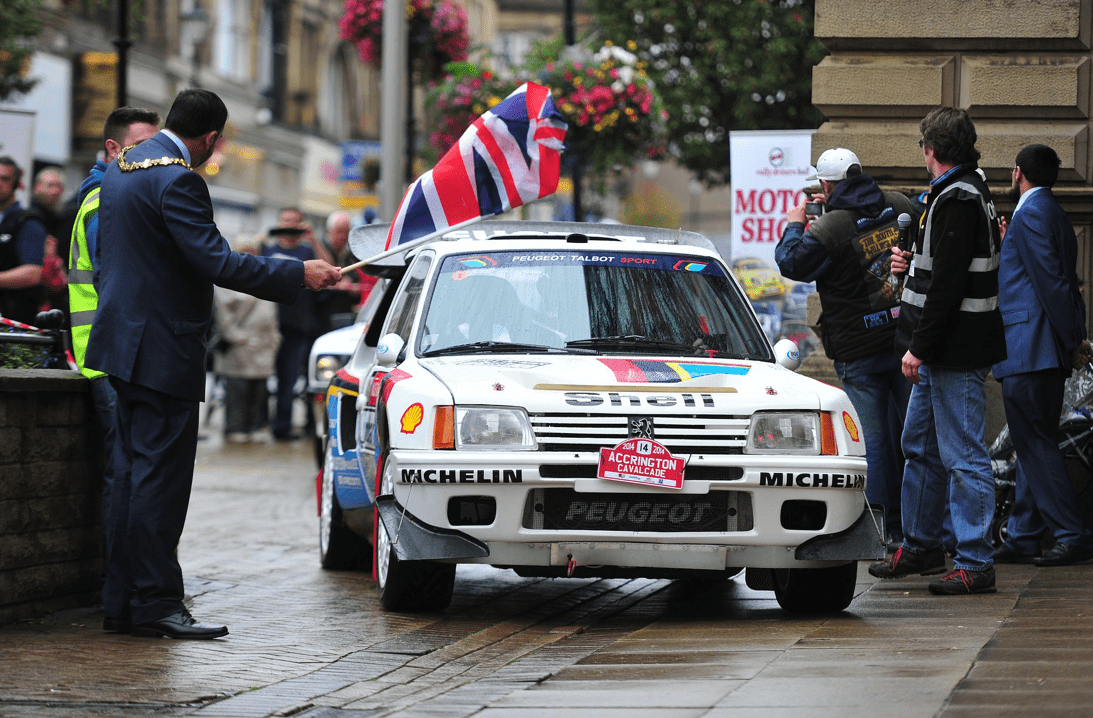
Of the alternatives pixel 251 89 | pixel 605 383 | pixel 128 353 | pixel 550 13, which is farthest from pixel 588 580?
pixel 550 13

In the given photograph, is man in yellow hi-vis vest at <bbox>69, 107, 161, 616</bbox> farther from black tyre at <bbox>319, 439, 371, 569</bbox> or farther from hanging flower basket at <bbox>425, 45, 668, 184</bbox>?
hanging flower basket at <bbox>425, 45, 668, 184</bbox>

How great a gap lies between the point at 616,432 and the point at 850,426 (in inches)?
41.3

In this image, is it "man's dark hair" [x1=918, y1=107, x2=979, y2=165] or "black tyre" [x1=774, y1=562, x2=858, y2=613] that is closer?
"black tyre" [x1=774, y1=562, x2=858, y2=613]

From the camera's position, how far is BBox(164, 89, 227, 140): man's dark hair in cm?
748

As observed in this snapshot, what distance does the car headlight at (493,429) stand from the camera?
7.27 m

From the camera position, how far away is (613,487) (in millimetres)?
7203

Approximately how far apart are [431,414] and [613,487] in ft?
2.64

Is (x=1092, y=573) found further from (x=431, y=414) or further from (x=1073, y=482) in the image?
(x=431, y=414)

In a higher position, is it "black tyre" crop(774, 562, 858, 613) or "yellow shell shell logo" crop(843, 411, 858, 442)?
"yellow shell shell logo" crop(843, 411, 858, 442)

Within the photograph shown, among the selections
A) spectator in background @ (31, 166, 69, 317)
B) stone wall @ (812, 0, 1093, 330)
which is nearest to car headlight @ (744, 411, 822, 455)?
stone wall @ (812, 0, 1093, 330)

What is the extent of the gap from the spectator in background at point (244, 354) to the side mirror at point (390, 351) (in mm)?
11911

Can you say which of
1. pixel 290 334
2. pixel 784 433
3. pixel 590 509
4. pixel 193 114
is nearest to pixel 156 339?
pixel 193 114

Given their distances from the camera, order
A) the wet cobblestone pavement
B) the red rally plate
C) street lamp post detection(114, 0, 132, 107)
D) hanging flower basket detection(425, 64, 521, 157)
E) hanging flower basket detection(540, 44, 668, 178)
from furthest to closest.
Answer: hanging flower basket detection(425, 64, 521, 157)
hanging flower basket detection(540, 44, 668, 178)
street lamp post detection(114, 0, 132, 107)
the red rally plate
the wet cobblestone pavement

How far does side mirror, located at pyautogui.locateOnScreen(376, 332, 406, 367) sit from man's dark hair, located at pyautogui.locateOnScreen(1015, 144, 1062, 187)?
11.2 ft
